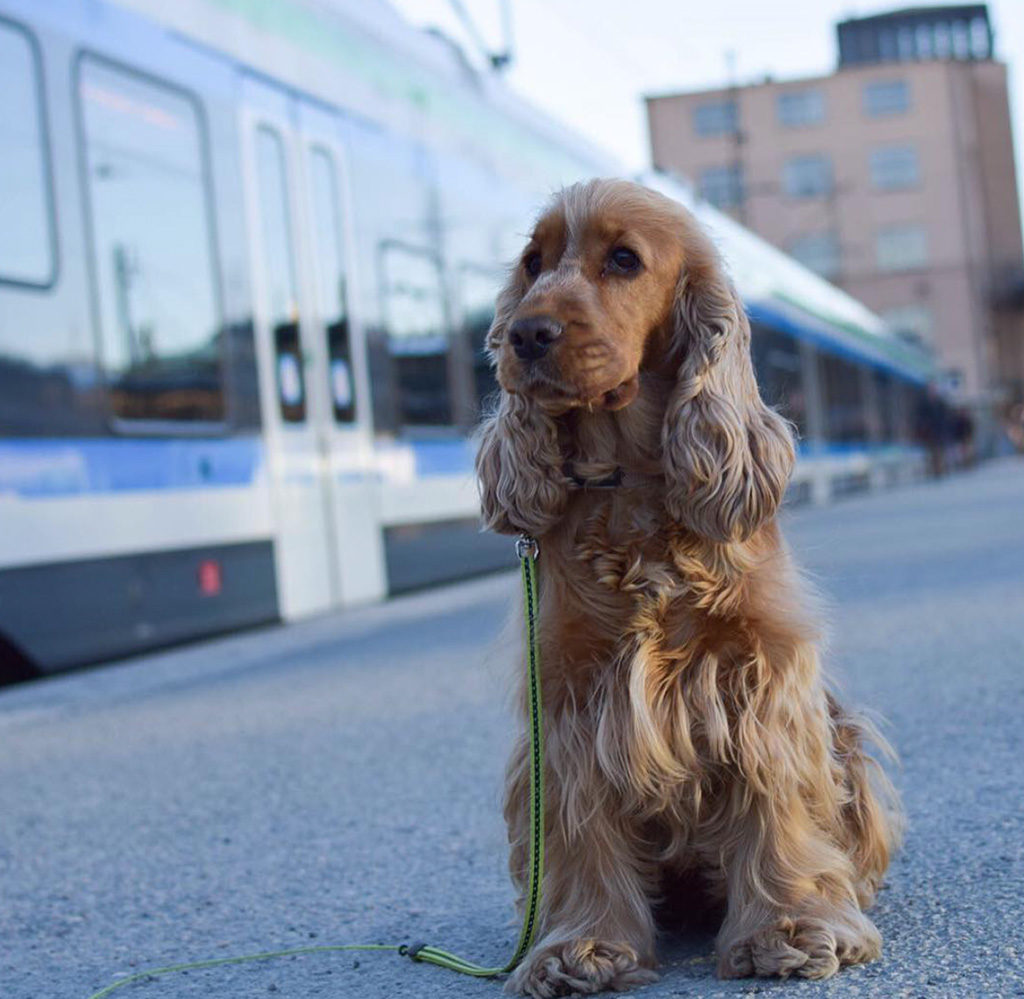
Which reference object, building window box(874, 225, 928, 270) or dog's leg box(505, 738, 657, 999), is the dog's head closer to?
dog's leg box(505, 738, 657, 999)

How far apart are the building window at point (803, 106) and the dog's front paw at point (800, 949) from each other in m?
69.9

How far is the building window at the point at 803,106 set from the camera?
228 feet

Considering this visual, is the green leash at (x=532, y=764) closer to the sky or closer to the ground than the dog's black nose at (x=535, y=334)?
closer to the ground

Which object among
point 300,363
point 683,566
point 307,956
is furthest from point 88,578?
point 683,566

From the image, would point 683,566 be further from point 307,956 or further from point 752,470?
point 307,956

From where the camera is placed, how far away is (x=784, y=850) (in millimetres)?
2738

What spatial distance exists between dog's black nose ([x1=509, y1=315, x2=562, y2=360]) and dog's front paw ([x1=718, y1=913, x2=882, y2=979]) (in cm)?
103

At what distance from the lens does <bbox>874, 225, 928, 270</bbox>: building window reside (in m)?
69.6

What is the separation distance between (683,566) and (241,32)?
7522 mm

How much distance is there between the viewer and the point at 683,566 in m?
2.70

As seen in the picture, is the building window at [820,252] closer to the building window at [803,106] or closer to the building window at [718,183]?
the building window at [718,183]

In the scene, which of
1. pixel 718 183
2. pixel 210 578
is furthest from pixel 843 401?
pixel 718 183

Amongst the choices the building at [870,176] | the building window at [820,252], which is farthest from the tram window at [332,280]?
the building window at [820,252]

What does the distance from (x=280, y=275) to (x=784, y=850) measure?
24.4 feet
